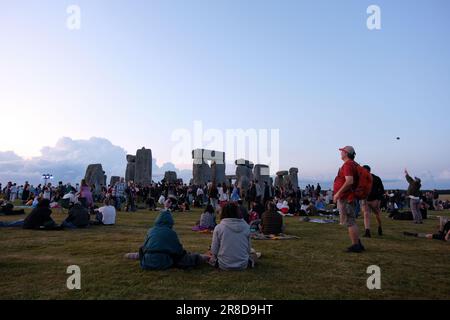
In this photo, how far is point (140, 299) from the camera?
393 centimetres

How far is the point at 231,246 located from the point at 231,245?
0.05 feet

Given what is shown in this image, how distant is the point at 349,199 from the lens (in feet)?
23.2

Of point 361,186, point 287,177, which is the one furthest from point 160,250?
point 287,177

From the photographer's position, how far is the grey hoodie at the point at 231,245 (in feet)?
17.7

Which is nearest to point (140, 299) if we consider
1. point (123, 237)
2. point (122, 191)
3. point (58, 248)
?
point (58, 248)

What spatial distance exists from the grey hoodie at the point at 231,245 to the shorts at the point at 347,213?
100 inches

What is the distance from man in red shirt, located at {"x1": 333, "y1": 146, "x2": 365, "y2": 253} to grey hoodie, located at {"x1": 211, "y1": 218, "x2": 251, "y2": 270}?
2543mm

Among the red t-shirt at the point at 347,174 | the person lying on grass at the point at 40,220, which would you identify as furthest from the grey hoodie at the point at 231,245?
the person lying on grass at the point at 40,220

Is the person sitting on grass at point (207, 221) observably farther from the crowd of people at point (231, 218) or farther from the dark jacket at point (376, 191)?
the dark jacket at point (376, 191)

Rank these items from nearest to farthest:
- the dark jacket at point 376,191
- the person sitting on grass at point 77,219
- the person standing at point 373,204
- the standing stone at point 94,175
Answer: the person standing at point 373,204
the dark jacket at point 376,191
the person sitting on grass at point 77,219
the standing stone at point 94,175

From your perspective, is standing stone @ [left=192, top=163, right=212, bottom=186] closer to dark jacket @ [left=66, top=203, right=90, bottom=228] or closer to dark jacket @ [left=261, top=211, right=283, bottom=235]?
dark jacket @ [left=66, top=203, right=90, bottom=228]

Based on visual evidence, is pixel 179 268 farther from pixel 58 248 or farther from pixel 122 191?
pixel 122 191

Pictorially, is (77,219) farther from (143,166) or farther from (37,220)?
(143,166)

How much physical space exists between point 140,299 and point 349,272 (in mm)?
3163
